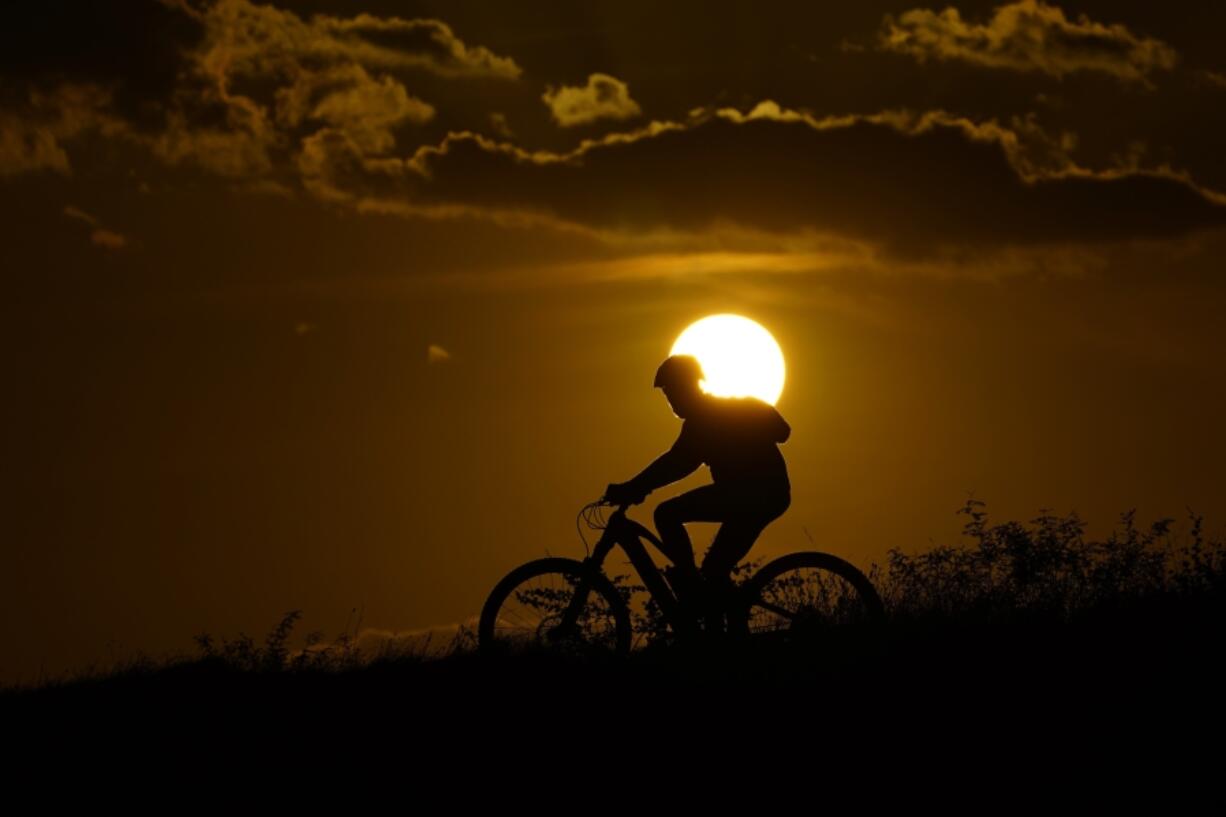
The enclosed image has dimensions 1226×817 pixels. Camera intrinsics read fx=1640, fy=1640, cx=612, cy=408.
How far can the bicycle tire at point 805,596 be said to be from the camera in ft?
39.9

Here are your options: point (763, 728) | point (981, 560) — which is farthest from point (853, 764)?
point (981, 560)

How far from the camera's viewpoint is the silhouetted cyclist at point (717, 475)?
12086 mm

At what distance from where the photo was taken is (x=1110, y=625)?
11.8m

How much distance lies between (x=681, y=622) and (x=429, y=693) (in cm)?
200

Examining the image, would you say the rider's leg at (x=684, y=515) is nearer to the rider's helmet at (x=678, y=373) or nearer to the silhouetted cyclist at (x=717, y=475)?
the silhouetted cyclist at (x=717, y=475)

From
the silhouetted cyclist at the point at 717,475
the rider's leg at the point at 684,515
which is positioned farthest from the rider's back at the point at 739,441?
the rider's leg at the point at 684,515

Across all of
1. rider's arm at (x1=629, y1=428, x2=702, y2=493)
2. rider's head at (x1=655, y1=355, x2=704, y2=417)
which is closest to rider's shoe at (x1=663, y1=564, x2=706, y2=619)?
rider's arm at (x1=629, y1=428, x2=702, y2=493)

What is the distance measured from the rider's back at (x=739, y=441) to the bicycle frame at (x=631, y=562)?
77 cm

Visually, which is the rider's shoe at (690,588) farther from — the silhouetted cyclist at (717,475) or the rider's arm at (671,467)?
the rider's arm at (671,467)

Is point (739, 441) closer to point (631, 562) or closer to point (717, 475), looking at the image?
point (717, 475)

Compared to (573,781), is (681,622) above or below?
above

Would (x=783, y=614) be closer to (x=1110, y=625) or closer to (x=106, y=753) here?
(x=1110, y=625)

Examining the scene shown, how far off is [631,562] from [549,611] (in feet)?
2.41

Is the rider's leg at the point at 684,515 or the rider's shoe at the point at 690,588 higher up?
the rider's leg at the point at 684,515
